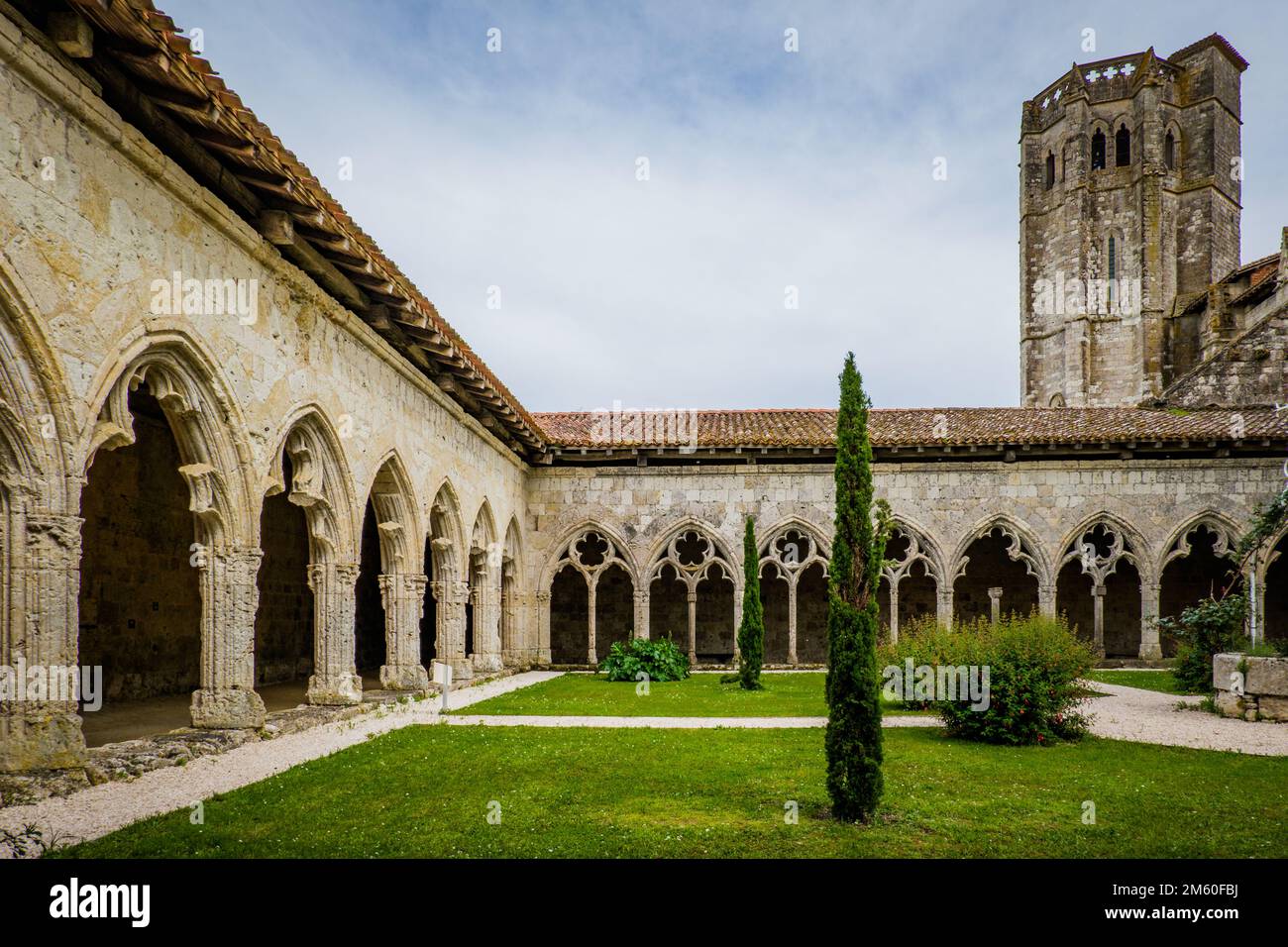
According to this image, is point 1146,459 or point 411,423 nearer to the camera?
point 411,423

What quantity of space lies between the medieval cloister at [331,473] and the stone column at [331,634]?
27 mm

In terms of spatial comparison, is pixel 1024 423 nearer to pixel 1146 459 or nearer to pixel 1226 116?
pixel 1146 459

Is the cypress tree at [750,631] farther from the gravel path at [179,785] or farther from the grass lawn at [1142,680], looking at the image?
the gravel path at [179,785]

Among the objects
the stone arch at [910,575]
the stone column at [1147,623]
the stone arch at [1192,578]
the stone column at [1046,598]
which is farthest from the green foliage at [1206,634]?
the stone arch at [1192,578]

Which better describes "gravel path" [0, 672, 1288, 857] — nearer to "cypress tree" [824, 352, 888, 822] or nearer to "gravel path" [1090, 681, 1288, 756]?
"gravel path" [1090, 681, 1288, 756]

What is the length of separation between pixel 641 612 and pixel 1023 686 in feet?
32.0

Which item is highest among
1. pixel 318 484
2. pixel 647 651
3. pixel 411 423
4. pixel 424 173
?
pixel 424 173

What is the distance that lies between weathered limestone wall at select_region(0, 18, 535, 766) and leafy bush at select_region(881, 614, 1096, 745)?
6449 millimetres

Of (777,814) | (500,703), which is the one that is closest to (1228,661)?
(777,814)

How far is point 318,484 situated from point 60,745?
13.0ft

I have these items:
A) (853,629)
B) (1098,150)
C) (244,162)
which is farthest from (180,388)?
(1098,150)

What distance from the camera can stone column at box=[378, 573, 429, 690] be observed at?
11.4 m

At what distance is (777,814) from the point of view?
5.31m

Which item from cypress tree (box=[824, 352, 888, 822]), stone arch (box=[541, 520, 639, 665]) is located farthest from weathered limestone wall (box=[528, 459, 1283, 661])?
cypress tree (box=[824, 352, 888, 822])
